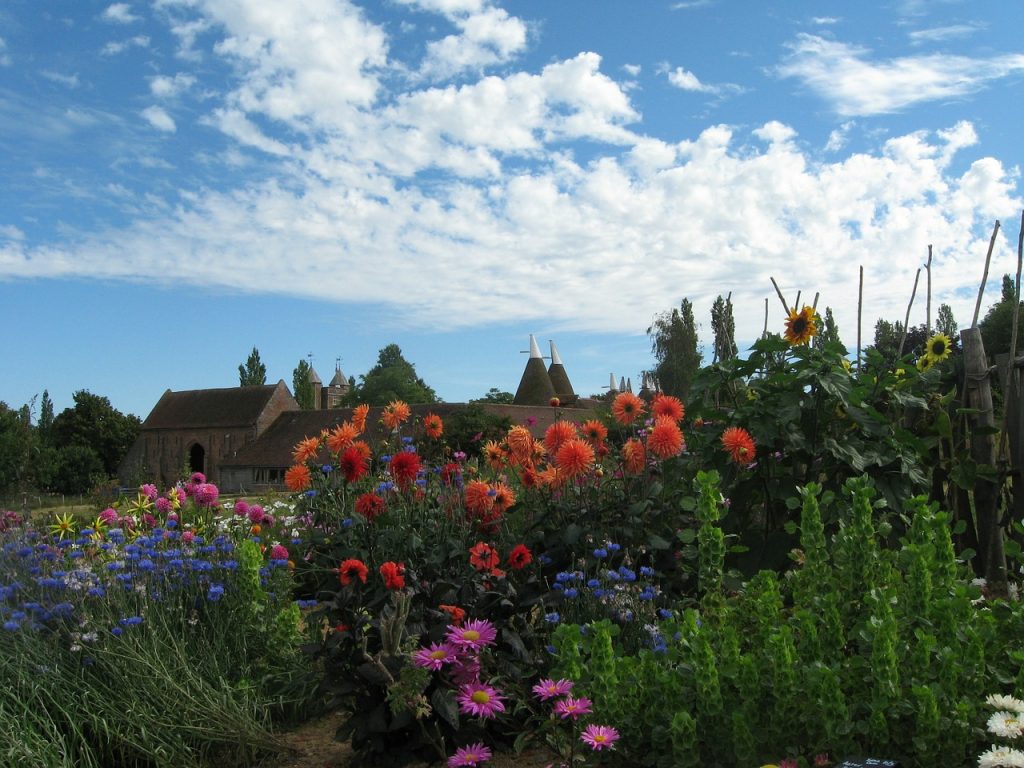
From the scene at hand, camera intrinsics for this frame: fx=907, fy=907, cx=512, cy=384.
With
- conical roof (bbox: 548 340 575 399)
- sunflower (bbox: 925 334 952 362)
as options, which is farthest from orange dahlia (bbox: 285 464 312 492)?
conical roof (bbox: 548 340 575 399)

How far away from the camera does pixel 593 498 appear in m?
4.12

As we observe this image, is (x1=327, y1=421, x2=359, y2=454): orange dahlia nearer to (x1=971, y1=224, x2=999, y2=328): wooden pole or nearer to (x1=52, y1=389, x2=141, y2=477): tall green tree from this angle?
(x1=971, y1=224, x2=999, y2=328): wooden pole

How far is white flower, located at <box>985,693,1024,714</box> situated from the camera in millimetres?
2117

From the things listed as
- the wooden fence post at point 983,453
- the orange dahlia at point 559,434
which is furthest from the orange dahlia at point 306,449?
the wooden fence post at point 983,453

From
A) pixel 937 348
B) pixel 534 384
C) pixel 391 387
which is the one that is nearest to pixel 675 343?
pixel 534 384

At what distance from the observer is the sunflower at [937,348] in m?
5.10

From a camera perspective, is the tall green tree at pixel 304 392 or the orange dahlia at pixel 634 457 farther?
the tall green tree at pixel 304 392

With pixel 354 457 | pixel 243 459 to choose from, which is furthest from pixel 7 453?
pixel 354 457

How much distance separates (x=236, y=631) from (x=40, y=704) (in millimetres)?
749

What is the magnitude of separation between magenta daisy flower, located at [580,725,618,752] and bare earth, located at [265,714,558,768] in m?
0.39

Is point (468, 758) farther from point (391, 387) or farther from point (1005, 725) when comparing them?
point (391, 387)

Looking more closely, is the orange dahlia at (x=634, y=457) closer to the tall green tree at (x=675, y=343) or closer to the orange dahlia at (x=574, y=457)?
the orange dahlia at (x=574, y=457)

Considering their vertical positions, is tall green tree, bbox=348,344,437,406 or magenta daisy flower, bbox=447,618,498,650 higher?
tall green tree, bbox=348,344,437,406

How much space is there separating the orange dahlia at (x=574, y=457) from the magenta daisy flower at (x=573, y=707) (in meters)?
1.48
